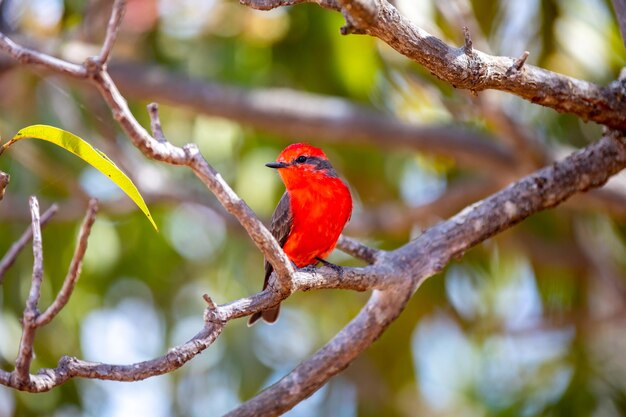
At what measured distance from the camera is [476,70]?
2.96m

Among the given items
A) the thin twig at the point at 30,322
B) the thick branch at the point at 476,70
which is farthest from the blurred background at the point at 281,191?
the thin twig at the point at 30,322

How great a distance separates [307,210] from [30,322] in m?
1.94

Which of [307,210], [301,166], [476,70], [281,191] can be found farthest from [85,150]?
[281,191]

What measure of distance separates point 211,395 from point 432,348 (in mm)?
2659

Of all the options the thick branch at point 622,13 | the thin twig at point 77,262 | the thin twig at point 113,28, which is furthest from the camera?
the thick branch at point 622,13

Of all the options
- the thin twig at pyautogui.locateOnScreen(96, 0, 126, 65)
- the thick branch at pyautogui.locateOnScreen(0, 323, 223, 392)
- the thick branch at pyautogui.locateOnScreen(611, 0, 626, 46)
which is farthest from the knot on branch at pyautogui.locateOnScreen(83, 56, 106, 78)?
the thick branch at pyautogui.locateOnScreen(611, 0, 626, 46)

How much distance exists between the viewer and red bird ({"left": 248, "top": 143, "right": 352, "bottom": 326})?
4469 mm

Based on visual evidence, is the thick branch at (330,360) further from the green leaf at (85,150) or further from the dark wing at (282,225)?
the dark wing at (282,225)

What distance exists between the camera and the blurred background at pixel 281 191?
20.8 ft

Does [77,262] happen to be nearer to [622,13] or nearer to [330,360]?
[330,360]

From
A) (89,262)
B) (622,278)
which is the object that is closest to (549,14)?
(622,278)

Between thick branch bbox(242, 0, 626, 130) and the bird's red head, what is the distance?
5.43 feet

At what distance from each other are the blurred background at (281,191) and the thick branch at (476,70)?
7.55ft

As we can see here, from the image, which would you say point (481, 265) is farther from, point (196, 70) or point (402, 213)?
point (196, 70)
